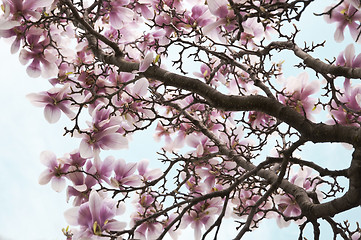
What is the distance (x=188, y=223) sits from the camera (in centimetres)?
243

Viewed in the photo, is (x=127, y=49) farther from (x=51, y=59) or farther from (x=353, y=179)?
(x=353, y=179)

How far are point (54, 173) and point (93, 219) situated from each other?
0.59m

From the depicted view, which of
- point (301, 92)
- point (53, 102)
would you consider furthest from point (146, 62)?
point (301, 92)

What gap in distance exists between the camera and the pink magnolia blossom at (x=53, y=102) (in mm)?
2059

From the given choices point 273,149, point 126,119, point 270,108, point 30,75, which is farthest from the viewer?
point 273,149

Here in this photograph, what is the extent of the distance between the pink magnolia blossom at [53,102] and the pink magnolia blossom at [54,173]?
0.76ft

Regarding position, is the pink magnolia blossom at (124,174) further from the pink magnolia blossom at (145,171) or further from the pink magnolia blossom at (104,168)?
the pink magnolia blossom at (145,171)

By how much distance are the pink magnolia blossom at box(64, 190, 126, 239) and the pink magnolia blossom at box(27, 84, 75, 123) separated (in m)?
0.64

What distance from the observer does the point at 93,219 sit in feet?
5.69

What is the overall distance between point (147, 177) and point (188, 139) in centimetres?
44

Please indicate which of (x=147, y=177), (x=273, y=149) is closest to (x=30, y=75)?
(x=147, y=177)

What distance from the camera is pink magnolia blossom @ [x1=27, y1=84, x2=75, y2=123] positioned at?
2059 millimetres

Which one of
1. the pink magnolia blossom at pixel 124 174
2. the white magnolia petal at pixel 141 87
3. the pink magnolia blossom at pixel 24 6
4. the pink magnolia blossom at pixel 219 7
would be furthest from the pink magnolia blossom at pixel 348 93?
the pink magnolia blossom at pixel 24 6

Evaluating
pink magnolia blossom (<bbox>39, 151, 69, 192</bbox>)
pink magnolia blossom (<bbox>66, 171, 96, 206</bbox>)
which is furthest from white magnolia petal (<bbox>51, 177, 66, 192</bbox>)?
pink magnolia blossom (<bbox>66, 171, 96, 206</bbox>)
